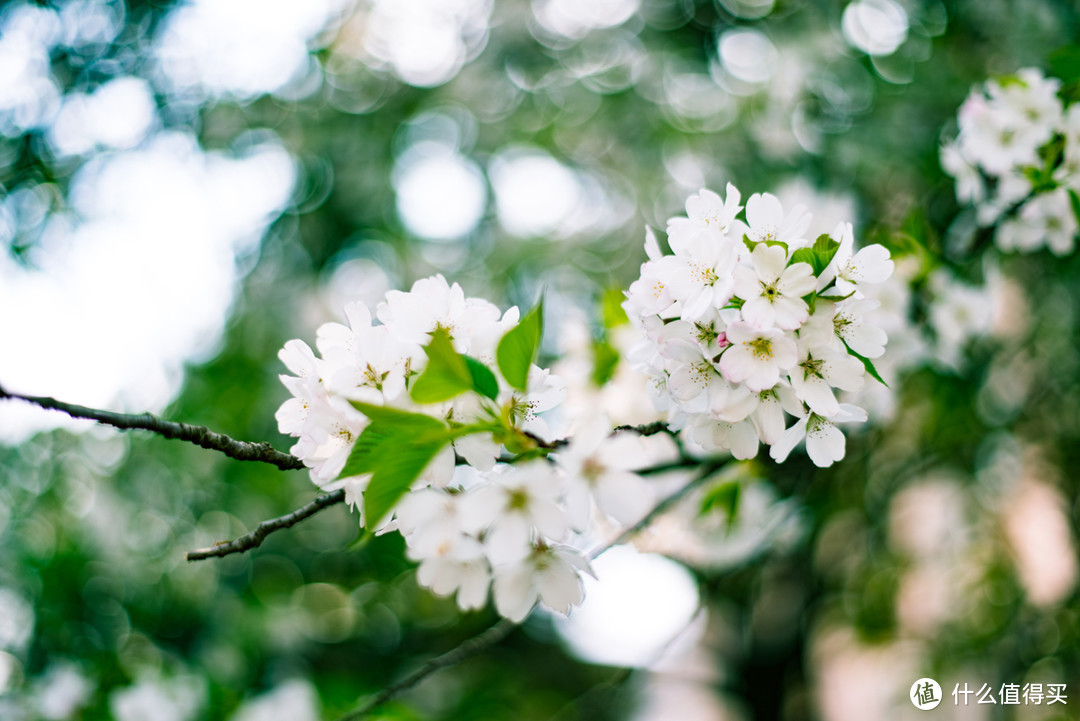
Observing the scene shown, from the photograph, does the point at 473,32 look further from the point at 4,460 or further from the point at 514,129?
the point at 4,460

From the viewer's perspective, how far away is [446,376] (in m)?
0.72

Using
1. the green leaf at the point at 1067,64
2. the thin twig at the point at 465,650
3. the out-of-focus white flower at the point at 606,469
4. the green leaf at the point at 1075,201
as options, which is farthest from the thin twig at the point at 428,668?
the green leaf at the point at 1067,64

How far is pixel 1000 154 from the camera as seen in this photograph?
4.60ft

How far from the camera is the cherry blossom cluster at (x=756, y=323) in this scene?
801 millimetres

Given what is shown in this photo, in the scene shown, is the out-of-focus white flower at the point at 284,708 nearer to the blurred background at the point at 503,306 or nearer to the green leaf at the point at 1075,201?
the blurred background at the point at 503,306

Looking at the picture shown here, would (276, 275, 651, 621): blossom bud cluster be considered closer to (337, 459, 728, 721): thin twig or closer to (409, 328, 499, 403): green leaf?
(409, 328, 499, 403): green leaf

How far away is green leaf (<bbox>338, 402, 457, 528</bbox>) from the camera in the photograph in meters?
0.70

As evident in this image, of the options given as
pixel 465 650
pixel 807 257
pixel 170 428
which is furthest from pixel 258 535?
pixel 807 257

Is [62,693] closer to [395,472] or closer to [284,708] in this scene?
[284,708]

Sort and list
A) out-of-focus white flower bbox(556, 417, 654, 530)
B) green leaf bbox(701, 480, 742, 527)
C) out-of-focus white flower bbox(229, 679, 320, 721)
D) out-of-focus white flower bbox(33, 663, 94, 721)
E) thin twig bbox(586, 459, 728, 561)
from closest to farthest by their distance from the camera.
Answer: out-of-focus white flower bbox(556, 417, 654, 530)
thin twig bbox(586, 459, 728, 561)
green leaf bbox(701, 480, 742, 527)
out-of-focus white flower bbox(33, 663, 94, 721)
out-of-focus white flower bbox(229, 679, 320, 721)

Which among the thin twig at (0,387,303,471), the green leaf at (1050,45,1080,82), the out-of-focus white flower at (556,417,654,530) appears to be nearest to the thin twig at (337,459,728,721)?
the out-of-focus white flower at (556,417,654,530)

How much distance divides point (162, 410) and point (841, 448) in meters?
3.44

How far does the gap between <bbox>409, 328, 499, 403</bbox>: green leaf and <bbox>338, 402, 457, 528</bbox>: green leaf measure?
3 centimetres

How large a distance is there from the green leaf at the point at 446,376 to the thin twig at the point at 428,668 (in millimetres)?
398
